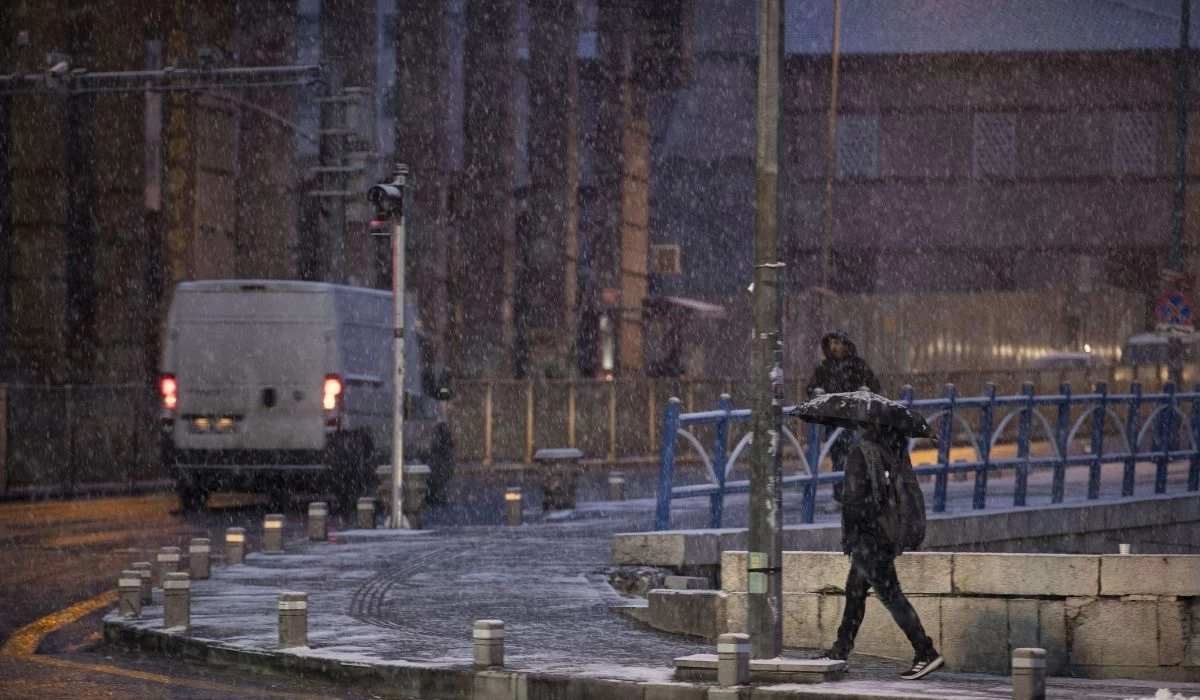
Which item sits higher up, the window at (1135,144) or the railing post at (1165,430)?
the window at (1135,144)

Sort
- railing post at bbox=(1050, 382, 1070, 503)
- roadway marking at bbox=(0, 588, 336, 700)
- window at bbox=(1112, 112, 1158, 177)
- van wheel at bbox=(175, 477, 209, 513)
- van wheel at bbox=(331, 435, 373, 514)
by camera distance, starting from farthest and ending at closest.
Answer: window at bbox=(1112, 112, 1158, 177), van wheel at bbox=(175, 477, 209, 513), van wheel at bbox=(331, 435, 373, 514), railing post at bbox=(1050, 382, 1070, 503), roadway marking at bbox=(0, 588, 336, 700)

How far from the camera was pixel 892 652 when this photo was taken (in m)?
11.5

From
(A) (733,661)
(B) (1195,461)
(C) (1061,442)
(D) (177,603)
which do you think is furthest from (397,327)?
(A) (733,661)

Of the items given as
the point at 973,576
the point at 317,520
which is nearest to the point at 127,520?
the point at 317,520

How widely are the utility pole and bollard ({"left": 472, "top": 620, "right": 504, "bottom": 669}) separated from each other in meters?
1.34

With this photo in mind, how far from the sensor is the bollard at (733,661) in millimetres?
9086

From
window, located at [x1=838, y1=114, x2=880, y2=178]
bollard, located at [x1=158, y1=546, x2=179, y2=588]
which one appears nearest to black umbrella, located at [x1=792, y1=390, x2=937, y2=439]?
bollard, located at [x1=158, y1=546, x2=179, y2=588]

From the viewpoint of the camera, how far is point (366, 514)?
18.8 metres

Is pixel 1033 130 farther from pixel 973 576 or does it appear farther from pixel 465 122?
pixel 973 576

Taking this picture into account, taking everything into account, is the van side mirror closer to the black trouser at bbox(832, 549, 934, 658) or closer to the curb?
the curb

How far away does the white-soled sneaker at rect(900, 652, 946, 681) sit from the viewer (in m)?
9.84

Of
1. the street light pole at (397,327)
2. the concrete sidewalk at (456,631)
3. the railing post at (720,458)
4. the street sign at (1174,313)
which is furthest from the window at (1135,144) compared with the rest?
the railing post at (720,458)

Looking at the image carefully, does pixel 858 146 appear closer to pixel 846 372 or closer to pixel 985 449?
pixel 985 449

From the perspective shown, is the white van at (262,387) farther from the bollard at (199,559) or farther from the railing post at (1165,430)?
the railing post at (1165,430)
